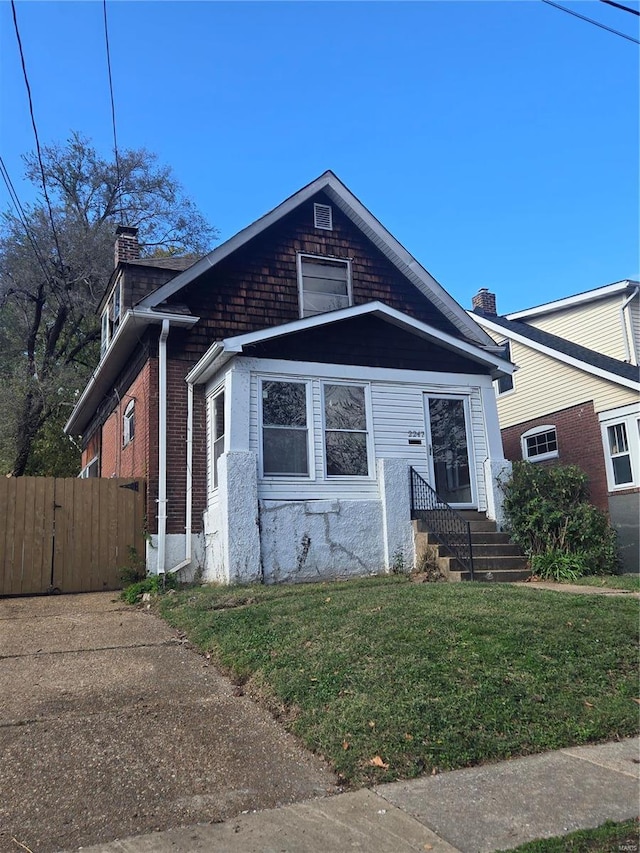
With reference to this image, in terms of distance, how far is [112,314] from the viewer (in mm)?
15617

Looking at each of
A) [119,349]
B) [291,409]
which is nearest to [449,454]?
[291,409]

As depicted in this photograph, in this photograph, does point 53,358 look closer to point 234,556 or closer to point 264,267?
point 264,267

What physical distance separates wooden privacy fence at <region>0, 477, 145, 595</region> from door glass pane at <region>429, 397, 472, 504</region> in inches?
198

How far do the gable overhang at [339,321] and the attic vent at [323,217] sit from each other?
2.89m

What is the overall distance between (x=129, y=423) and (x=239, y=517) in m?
4.76

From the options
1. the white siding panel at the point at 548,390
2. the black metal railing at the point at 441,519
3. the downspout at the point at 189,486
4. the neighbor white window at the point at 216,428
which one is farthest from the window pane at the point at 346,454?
the white siding panel at the point at 548,390

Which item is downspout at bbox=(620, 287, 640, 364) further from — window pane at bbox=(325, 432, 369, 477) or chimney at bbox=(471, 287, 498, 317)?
window pane at bbox=(325, 432, 369, 477)

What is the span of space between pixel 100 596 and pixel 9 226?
61.4ft

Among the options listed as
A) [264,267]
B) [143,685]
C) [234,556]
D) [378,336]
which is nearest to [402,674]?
[143,685]

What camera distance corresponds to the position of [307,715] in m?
4.67

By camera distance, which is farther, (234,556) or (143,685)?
(234,556)

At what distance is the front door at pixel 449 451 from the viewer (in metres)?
12.0

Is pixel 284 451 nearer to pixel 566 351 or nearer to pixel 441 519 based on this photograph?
pixel 441 519

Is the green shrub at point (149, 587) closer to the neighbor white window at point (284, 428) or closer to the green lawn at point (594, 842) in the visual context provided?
the neighbor white window at point (284, 428)
